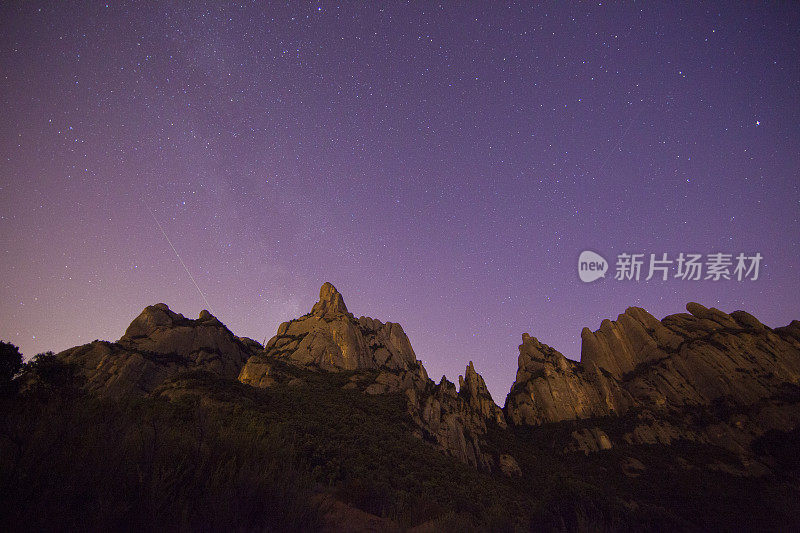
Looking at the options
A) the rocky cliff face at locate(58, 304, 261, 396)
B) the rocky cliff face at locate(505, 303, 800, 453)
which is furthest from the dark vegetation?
the rocky cliff face at locate(505, 303, 800, 453)

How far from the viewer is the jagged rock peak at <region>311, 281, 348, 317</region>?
329ft

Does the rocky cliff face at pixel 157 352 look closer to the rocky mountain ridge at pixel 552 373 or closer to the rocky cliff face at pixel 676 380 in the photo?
the rocky mountain ridge at pixel 552 373

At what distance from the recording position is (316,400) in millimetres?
41625

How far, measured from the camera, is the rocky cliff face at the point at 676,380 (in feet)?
209

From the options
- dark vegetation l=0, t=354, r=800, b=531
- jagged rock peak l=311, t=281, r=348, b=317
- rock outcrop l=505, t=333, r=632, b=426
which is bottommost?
dark vegetation l=0, t=354, r=800, b=531

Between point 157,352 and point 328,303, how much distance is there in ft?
163

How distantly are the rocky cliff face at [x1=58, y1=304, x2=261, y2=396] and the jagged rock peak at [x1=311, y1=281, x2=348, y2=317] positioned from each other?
24.7 meters

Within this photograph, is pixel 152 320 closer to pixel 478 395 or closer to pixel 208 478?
pixel 478 395

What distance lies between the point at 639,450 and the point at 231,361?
91.7 m

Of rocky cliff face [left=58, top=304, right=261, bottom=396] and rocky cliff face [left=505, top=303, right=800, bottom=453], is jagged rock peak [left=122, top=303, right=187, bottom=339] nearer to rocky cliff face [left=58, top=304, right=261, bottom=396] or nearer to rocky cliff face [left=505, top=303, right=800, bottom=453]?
rocky cliff face [left=58, top=304, right=261, bottom=396]

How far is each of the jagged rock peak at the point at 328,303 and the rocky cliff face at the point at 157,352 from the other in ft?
81.0

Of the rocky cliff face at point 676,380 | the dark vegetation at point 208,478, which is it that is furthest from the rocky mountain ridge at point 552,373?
the dark vegetation at point 208,478

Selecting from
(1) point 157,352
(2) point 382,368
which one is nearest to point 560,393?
(2) point 382,368

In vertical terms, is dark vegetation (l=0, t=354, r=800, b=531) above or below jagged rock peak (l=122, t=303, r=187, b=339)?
below
